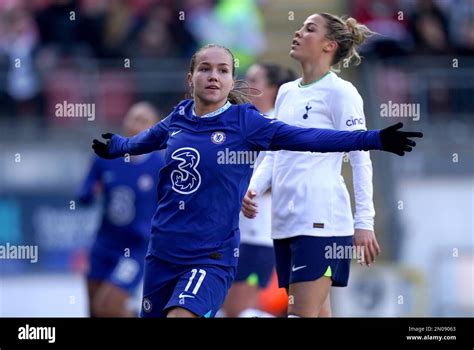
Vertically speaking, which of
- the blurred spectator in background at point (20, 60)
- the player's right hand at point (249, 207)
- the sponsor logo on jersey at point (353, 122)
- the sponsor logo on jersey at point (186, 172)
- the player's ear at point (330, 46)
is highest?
the blurred spectator in background at point (20, 60)

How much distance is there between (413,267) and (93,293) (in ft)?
9.28

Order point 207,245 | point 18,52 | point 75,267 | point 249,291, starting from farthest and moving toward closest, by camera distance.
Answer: point 18,52 < point 75,267 < point 249,291 < point 207,245

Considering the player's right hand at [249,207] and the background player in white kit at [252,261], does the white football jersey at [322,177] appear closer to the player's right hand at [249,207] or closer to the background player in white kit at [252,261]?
the player's right hand at [249,207]

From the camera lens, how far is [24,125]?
12477mm

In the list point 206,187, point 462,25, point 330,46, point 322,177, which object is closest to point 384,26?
point 462,25

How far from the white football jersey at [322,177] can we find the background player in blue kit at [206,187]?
0.40m

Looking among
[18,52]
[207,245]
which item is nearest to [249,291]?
[207,245]

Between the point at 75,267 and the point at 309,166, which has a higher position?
the point at 309,166

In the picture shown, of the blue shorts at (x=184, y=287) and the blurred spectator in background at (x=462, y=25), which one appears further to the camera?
the blurred spectator in background at (x=462, y=25)

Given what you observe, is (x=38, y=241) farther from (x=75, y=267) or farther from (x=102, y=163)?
(x=102, y=163)

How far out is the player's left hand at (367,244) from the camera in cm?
711

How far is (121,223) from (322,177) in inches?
140

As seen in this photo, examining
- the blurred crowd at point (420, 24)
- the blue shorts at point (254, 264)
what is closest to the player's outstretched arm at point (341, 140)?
the blue shorts at point (254, 264)

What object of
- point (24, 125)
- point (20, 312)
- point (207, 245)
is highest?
point (24, 125)
